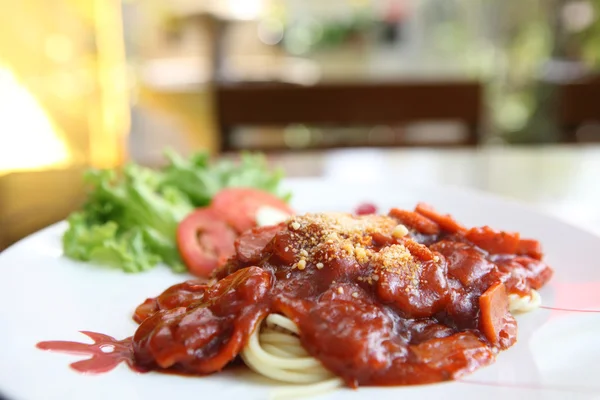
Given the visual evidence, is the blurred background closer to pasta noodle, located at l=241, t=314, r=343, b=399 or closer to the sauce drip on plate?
the sauce drip on plate

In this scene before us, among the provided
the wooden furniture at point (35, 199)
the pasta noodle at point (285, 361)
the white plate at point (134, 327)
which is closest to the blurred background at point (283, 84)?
the wooden furniture at point (35, 199)

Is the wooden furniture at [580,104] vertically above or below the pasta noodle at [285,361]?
above

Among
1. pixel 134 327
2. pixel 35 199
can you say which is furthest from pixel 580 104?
pixel 134 327

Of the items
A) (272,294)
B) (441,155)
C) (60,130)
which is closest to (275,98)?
(441,155)

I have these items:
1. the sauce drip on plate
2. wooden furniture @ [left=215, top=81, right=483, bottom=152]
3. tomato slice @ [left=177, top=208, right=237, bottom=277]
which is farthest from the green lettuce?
wooden furniture @ [left=215, top=81, right=483, bottom=152]

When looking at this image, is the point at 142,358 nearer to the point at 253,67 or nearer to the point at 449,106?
the point at 449,106

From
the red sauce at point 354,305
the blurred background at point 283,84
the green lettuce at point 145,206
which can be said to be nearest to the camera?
the red sauce at point 354,305

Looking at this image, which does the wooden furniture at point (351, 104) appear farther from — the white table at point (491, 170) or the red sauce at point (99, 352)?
the red sauce at point (99, 352)
